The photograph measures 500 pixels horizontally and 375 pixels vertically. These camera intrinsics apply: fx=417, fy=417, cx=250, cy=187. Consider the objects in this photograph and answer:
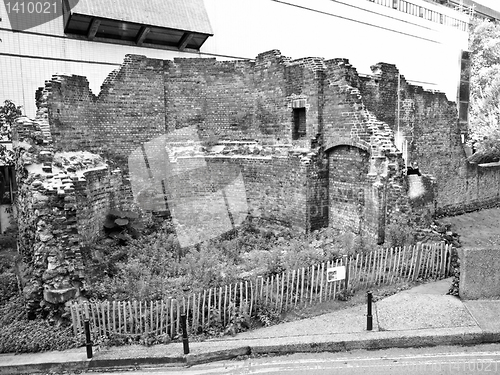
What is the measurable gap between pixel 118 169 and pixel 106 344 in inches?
291

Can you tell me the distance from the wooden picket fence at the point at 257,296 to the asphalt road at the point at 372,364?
1.05m

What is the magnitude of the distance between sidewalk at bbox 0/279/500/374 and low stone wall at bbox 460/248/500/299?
252mm

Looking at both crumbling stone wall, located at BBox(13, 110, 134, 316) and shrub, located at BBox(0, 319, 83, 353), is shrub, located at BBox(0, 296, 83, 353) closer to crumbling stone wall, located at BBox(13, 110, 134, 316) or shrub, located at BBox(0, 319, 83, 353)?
shrub, located at BBox(0, 319, 83, 353)

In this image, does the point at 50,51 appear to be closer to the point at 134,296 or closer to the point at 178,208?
the point at 178,208

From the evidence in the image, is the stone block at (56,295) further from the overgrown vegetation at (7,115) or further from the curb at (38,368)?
the overgrown vegetation at (7,115)

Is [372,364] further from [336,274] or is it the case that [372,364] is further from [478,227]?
[478,227]

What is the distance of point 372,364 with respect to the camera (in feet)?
23.0

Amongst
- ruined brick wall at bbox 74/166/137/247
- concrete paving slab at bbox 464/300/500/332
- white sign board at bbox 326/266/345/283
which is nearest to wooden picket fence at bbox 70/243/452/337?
white sign board at bbox 326/266/345/283

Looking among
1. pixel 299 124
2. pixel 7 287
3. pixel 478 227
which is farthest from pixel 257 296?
pixel 478 227

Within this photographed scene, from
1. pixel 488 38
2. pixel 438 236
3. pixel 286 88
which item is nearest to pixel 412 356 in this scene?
pixel 438 236

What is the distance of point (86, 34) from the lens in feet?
57.5

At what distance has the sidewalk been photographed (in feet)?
23.8

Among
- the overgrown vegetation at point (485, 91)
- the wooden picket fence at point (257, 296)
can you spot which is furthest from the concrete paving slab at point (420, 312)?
the overgrown vegetation at point (485, 91)

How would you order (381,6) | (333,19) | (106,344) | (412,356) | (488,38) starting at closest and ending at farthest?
(412,356) < (106,344) < (333,19) < (381,6) < (488,38)
